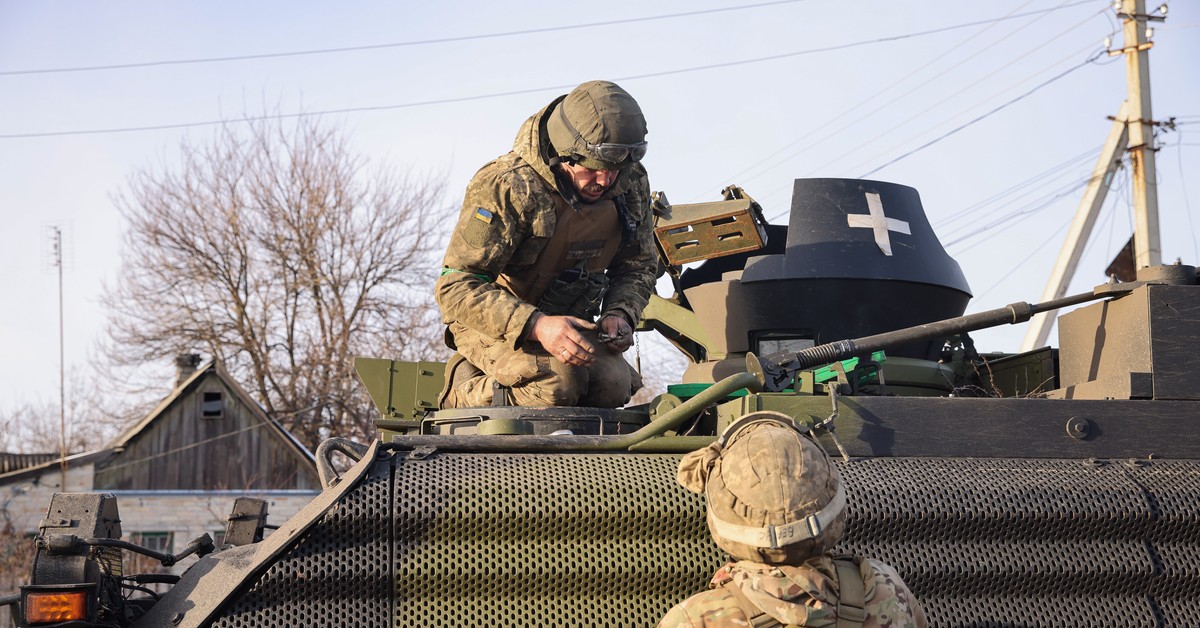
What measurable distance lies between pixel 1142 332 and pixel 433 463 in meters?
2.27

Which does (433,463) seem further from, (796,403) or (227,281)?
(227,281)

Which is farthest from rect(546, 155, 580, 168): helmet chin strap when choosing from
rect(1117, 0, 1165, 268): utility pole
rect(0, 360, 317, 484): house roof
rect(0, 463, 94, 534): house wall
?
rect(0, 463, 94, 534): house wall

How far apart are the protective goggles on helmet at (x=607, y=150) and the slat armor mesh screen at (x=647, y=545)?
1086mm

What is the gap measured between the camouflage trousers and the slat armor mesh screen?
0.64 meters

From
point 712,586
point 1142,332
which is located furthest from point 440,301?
point 1142,332

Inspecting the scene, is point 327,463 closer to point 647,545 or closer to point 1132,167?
point 647,545

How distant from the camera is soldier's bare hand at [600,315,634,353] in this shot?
4.46 metres

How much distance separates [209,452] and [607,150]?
65.6ft

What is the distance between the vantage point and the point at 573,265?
4.75 meters

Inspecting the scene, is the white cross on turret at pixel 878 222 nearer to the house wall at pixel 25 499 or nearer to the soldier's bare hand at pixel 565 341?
the soldier's bare hand at pixel 565 341

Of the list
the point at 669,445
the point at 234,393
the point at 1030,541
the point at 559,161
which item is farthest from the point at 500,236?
the point at 234,393

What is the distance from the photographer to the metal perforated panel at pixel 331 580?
3275 mm

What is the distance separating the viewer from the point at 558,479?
11.6 ft

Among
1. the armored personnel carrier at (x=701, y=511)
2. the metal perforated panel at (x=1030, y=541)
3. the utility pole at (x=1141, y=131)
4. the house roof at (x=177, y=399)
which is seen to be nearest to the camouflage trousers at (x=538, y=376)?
the armored personnel carrier at (x=701, y=511)
